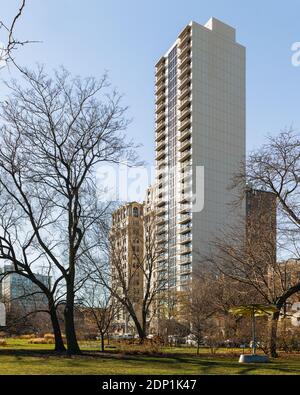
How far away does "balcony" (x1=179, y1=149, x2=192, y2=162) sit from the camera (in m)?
119

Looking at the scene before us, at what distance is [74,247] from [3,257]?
4331mm

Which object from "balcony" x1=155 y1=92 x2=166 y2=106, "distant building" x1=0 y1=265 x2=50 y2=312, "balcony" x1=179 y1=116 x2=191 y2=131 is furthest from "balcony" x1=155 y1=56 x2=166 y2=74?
"distant building" x1=0 y1=265 x2=50 y2=312

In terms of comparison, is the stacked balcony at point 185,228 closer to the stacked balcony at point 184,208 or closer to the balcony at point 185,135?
the stacked balcony at point 184,208

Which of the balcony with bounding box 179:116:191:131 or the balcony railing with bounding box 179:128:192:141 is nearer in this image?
the balcony railing with bounding box 179:128:192:141

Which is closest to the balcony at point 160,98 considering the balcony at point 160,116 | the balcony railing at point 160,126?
the balcony at point 160,116

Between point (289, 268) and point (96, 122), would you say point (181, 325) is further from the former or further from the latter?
point (96, 122)

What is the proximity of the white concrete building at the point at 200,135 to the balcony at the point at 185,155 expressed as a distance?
0.26m

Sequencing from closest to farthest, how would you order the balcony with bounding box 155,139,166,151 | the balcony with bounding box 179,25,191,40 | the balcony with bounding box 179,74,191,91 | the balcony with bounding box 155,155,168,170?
the balcony with bounding box 179,74,191,91
the balcony with bounding box 179,25,191,40
the balcony with bounding box 155,155,168,170
the balcony with bounding box 155,139,166,151

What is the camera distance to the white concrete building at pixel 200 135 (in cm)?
11638

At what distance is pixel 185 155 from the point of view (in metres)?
121

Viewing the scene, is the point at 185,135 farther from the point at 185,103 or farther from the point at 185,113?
the point at 185,103

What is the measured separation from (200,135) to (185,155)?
228 inches

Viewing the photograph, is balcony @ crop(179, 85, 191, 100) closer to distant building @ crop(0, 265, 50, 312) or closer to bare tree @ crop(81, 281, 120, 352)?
bare tree @ crop(81, 281, 120, 352)

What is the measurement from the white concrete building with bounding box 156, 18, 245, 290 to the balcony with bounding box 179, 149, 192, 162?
260 millimetres
